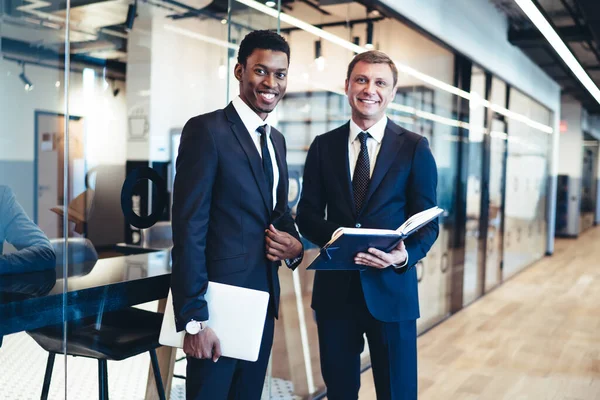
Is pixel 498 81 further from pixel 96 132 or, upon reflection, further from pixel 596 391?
pixel 96 132

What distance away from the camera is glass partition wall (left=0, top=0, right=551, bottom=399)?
1.84 metres

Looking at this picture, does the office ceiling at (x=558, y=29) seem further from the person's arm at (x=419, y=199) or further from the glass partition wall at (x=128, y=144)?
the person's arm at (x=419, y=199)

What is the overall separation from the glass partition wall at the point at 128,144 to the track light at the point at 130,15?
0.05ft

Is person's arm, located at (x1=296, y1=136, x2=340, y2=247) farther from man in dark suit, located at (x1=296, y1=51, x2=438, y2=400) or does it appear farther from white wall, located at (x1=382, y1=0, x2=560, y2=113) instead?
white wall, located at (x1=382, y1=0, x2=560, y2=113)

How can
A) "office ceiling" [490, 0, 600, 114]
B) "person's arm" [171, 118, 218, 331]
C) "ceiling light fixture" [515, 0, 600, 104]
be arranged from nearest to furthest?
"person's arm" [171, 118, 218, 331], "ceiling light fixture" [515, 0, 600, 104], "office ceiling" [490, 0, 600, 114]

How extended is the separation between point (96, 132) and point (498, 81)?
6.05 metres

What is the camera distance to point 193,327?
1.69 metres

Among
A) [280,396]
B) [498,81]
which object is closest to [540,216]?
[498,81]

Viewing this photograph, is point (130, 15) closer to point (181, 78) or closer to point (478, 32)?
point (181, 78)

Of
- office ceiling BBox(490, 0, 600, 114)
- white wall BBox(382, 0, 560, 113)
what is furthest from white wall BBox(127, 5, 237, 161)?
office ceiling BBox(490, 0, 600, 114)

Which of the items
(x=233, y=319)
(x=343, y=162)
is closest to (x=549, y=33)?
(x=343, y=162)

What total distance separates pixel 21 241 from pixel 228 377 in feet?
2.58

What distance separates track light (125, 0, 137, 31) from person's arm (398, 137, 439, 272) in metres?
2.04

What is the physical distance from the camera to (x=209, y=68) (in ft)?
10.9
